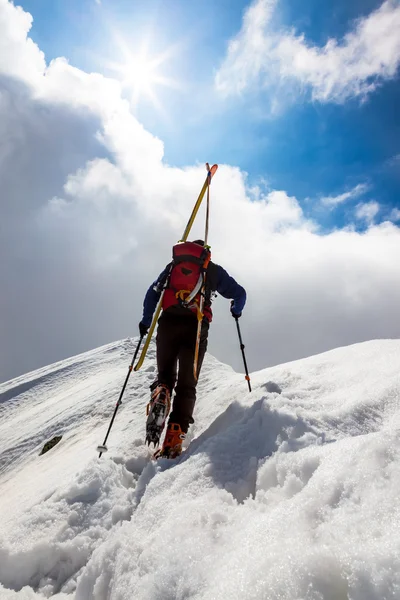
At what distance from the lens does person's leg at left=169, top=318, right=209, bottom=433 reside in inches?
173

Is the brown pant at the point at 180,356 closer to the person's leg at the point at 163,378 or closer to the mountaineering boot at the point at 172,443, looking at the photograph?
the person's leg at the point at 163,378

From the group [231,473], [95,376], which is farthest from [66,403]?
[231,473]

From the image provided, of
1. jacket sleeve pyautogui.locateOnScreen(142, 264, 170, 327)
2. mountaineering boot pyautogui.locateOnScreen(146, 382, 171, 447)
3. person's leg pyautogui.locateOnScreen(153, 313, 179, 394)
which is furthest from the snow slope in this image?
jacket sleeve pyautogui.locateOnScreen(142, 264, 170, 327)

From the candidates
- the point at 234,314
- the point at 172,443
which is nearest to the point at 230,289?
the point at 234,314

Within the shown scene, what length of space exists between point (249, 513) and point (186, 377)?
2507 mm

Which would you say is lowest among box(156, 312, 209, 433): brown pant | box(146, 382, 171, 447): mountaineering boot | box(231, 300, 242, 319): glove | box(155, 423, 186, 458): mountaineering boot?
box(155, 423, 186, 458): mountaineering boot

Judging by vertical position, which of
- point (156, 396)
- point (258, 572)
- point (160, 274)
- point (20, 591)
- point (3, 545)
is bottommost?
point (20, 591)

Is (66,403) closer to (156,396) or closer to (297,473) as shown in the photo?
(156,396)

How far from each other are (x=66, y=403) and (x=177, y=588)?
8.84 m

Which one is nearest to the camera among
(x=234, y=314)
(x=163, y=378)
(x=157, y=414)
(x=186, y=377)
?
(x=157, y=414)

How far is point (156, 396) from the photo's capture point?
4.45 meters

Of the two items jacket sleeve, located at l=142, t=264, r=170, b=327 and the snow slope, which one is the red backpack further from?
the snow slope

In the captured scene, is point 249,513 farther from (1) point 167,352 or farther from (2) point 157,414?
(1) point 167,352

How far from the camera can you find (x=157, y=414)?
4.29m
